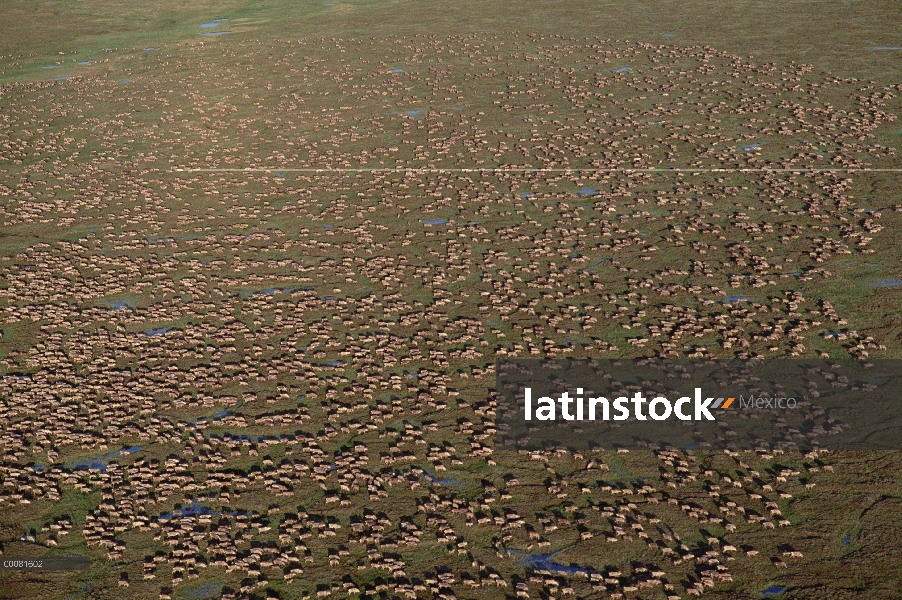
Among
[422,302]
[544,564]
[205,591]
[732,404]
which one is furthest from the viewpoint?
[422,302]

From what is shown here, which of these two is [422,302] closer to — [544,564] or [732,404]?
[732,404]

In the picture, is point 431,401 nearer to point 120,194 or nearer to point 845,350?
point 845,350

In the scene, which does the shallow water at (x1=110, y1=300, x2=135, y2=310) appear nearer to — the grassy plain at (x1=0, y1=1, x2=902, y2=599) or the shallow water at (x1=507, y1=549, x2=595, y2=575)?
the grassy plain at (x1=0, y1=1, x2=902, y2=599)

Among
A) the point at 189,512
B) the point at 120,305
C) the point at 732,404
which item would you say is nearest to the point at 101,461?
the point at 189,512

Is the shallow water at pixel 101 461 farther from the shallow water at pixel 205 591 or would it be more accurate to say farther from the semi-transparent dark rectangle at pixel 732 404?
the semi-transparent dark rectangle at pixel 732 404

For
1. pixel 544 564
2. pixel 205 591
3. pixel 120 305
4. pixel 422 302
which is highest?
pixel 120 305

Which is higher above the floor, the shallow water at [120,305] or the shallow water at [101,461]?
the shallow water at [120,305]

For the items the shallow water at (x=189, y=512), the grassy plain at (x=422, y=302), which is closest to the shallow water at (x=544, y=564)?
the grassy plain at (x=422, y=302)

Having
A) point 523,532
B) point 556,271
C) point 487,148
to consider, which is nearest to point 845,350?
point 556,271
